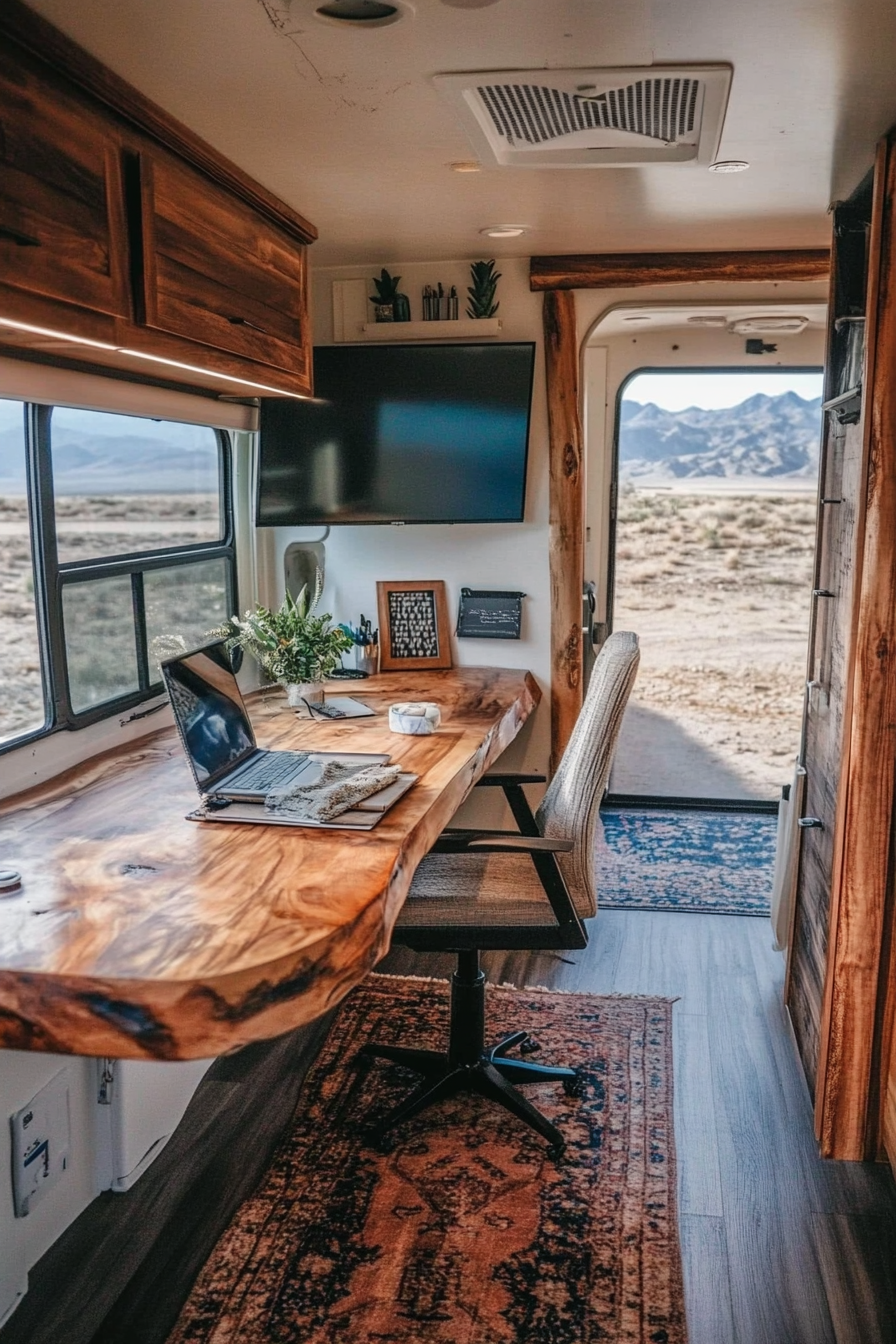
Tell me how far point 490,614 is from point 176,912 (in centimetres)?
259

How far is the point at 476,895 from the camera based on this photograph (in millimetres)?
2639

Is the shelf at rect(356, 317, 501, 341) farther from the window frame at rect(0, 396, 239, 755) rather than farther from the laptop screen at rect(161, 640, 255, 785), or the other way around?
the laptop screen at rect(161, 640, 255, 785)

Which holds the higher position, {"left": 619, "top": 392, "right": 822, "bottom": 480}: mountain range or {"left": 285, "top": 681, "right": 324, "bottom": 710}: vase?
{"left": 619, "top": 392, "right": 822, "bottom": 480}: mountain range

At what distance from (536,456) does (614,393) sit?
5.47ft

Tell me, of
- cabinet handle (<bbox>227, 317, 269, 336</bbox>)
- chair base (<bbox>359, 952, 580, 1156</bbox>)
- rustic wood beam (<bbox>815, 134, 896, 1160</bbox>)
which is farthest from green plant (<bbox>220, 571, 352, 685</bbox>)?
rustic wood beam (<bbox>815, 134, 896, 1160</bbox>)

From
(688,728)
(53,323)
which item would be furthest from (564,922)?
(688,728)

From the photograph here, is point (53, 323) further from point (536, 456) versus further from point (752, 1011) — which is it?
point (752, 1011)

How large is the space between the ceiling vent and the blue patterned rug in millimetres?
2703

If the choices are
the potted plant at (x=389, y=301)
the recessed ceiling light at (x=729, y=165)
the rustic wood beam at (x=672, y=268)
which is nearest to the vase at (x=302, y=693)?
the potted plant at (x=389, y=301)

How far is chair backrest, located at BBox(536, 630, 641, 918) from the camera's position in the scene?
265 cm

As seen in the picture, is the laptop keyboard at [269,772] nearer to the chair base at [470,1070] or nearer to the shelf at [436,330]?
the chair base at [470,1070]

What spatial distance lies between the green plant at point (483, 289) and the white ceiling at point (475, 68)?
0.52 meters

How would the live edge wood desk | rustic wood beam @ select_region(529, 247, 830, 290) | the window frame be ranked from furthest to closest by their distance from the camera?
1. rustic wood beam @ select_region(529, 247, 830, 290)
2. the window frame
3. the live edge wood desk

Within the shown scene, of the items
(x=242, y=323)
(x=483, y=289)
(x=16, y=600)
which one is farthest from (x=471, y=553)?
(x=16, y=600)
